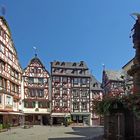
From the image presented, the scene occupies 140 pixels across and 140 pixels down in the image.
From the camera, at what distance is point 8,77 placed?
184ft

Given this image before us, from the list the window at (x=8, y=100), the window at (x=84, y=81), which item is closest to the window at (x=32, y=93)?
the window at (x=84, y=81)

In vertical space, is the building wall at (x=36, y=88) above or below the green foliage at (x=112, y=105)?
above

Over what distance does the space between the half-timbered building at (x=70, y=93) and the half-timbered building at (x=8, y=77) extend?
15691 mm

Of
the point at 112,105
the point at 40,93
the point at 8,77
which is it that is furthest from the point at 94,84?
the point at 112,105

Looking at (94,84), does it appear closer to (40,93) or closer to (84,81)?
(84,81)

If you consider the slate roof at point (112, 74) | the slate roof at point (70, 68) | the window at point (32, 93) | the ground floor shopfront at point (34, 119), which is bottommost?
the ground floor shopfront at point (34, 119)

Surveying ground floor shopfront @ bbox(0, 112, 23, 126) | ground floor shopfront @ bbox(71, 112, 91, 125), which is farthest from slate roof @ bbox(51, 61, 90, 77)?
ground floor shopfront @ bbox(0, 112, 23, 126)

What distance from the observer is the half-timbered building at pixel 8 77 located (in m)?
52.7

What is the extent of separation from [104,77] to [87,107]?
305 inches

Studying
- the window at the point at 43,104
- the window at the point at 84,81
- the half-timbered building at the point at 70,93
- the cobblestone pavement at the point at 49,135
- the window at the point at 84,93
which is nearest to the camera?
A: the cobblestone pavement at the point at 49,135

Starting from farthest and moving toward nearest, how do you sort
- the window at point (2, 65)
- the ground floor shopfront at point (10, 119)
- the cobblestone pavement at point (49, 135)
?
the ground floor shopfront at point (10, 119) < the window at point (2, 65) < the cobblestone pavement at point (49, 135)

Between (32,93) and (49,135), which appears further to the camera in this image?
(32,93)

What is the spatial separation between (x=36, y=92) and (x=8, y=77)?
20.7m

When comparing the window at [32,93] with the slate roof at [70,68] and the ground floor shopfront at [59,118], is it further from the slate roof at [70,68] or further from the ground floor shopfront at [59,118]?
the slate roof at [70,68]
